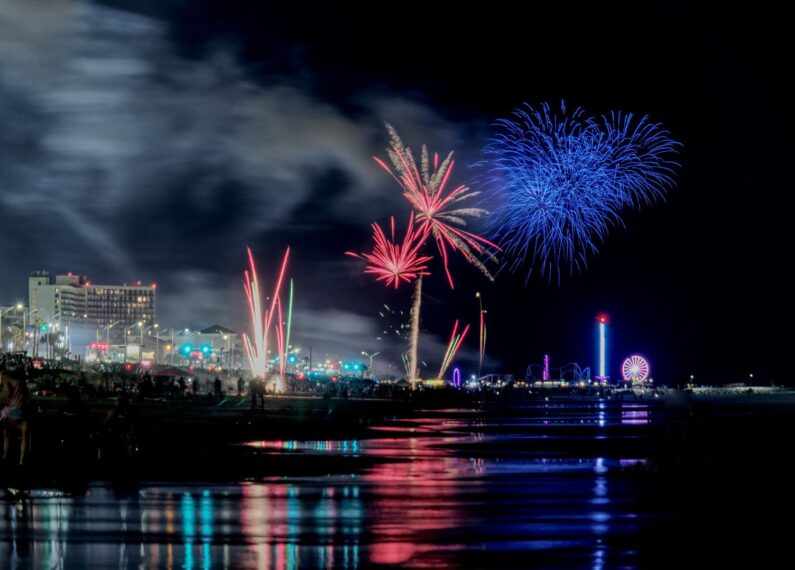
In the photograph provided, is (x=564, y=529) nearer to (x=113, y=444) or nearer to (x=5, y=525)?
(x=5, y=525)

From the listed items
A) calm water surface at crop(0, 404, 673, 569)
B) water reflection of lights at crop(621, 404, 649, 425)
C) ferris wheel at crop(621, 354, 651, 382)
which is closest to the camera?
calm water surface at crop(0, 404, 673, 569)

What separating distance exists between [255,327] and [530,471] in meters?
54.8

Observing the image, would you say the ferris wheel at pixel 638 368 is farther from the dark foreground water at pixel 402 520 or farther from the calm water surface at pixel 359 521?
the calm water surface at pixel 359 521

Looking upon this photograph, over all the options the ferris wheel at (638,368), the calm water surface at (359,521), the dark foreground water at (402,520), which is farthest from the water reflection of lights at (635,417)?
Answer: the ferris wheel at (638,368)

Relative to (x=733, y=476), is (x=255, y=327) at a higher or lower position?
higher

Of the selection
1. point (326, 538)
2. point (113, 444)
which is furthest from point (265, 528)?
point (113, 444)

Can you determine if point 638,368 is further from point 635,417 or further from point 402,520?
point 402,520

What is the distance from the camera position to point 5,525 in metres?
13.9

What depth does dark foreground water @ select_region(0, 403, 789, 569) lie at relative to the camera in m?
11.8

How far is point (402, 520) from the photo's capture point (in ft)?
48.5

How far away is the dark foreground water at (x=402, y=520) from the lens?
11820 mm

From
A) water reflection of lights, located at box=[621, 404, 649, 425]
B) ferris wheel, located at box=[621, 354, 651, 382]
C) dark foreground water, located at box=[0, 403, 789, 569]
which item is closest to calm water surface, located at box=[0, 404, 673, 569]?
dark foreground water, located at box=[0, 403, 789, 569]

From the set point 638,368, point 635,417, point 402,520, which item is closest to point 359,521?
point 402,520

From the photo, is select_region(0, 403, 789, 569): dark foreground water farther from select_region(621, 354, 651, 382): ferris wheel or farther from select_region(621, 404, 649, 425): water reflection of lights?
select_region(621, 354, 651, 382): ferris wheel
